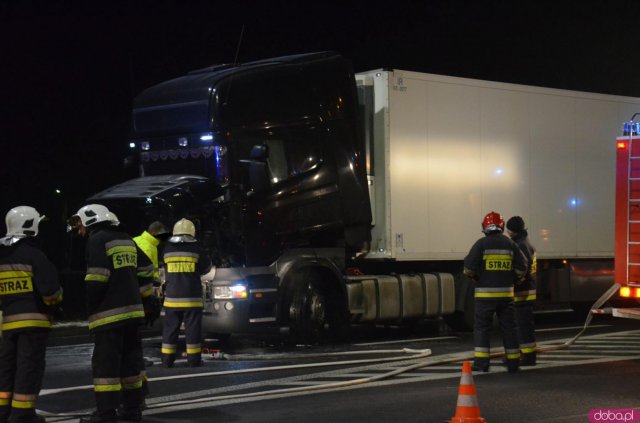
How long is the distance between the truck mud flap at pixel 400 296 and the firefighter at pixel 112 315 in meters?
6.75

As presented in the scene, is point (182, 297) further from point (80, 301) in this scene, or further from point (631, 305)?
point (80, 301)

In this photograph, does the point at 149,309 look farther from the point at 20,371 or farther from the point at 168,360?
the point at 168,360

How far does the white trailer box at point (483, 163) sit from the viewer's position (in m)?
15.6

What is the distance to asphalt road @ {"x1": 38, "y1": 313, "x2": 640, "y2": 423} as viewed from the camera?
912 cm

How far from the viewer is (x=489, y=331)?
11.7m

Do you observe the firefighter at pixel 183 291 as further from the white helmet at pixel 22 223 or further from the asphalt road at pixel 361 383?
the white helmet at pixel 22 223

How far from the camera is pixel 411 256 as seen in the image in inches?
623

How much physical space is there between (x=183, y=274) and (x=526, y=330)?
4.04 metres

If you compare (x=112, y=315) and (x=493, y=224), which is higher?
(x=493, y=224)

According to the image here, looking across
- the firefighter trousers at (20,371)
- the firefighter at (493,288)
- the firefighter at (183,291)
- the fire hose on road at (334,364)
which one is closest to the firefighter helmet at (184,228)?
the firefighter at (183,291)

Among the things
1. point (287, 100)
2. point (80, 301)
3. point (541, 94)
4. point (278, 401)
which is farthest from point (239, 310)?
point (80, 301)

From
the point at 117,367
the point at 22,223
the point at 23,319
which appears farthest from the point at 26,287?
the point at 117,367

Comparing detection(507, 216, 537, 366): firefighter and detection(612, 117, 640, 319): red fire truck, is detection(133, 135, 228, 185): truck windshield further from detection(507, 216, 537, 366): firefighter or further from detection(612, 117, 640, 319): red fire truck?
detection(612, 117, 640, 319): red fire truck

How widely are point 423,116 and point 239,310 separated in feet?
14.0
